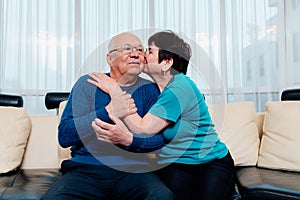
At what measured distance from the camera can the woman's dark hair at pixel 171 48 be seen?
4.89 ft

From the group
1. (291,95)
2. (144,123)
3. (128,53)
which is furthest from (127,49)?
(291,95)

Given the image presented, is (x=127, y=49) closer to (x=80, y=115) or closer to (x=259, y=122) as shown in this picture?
(x=80, y=115)

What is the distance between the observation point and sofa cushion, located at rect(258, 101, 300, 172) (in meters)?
1.77

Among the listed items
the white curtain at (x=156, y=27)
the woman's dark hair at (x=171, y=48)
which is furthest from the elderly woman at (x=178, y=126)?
the white curtain at (x=156, y=27)

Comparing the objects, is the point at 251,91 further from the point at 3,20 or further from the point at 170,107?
the point at 3,20

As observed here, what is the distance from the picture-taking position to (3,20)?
303cm

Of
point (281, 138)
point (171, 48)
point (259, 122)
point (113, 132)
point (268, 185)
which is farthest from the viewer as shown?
point (259, 122)

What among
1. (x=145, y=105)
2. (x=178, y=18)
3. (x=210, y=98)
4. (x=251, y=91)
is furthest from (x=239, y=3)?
(x=145, y=105)

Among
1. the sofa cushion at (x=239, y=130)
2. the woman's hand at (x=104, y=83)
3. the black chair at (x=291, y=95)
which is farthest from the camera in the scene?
the black chair at (x=291, y=95)

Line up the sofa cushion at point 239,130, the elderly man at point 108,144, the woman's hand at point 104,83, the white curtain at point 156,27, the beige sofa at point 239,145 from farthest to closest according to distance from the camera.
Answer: the white curtain at point 156,27
the sofa cushion at point 239,130
the beige sofa at point 239,145
the woman's hand at point 104,83
the elderly man at point 108,144

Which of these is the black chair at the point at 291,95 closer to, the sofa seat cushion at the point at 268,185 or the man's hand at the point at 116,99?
the sofa seat cushion at the point at 268,185

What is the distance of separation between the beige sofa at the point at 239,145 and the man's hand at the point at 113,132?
1.34 ft

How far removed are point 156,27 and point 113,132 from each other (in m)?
1.96

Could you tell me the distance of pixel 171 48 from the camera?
4.94 ft
